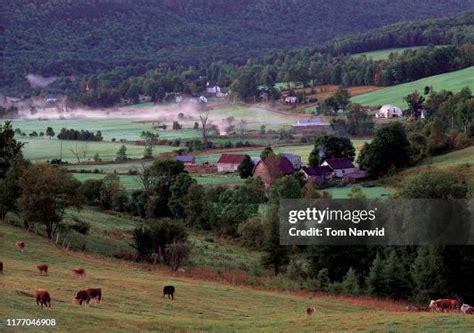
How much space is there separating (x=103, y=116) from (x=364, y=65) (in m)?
42.1

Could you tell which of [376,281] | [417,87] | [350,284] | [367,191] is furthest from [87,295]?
[417,87]

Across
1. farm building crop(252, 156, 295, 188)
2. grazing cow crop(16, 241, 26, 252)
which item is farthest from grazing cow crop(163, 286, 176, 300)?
farm building crop(252, 156, 295, 188)

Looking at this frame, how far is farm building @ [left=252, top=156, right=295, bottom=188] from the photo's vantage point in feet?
198

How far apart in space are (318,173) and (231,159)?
883cm

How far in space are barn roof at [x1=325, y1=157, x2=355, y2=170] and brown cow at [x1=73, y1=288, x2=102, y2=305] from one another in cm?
4135

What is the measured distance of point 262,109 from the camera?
378 ft

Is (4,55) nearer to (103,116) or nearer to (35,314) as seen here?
(103,116)

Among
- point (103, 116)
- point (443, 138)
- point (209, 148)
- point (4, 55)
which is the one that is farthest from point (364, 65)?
point (4, 55)

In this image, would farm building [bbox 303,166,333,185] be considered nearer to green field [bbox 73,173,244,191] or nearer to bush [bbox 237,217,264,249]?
green field [bbox 73,173,244,191]

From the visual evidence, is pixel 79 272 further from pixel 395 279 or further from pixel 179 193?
pixel 179 193

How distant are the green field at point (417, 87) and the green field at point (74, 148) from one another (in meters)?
33.6

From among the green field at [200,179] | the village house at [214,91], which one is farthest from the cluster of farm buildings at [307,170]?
the village house at [214,91]

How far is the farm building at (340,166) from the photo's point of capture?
62.2m

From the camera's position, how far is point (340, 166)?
6294 centimetres
